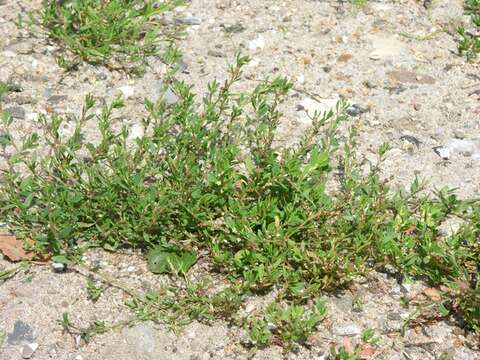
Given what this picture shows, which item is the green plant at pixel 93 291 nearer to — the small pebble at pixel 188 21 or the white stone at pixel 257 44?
the white stone at pixel 257 44

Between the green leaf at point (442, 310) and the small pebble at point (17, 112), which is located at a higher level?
the small pebble at point (17, 112)

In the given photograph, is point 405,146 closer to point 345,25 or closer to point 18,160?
point 345,25

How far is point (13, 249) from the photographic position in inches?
140

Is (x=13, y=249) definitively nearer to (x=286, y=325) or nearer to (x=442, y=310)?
(x=286, y=325)

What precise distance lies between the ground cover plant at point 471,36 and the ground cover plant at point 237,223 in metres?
1.46

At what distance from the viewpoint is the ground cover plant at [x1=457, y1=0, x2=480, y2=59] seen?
4.91 metres

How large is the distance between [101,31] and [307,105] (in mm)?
1389

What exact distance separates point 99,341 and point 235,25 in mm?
2683

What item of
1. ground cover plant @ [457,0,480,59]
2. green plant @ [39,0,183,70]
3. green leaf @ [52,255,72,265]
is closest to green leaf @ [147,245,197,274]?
green leaf @ [52,255,72,265]

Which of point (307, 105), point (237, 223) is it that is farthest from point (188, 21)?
point (237, 223)

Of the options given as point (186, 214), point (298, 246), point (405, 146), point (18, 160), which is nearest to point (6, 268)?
point (18, 160)

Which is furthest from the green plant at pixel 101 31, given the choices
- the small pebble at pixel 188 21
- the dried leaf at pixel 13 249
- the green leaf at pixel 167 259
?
the green leaf at pixel 167 259

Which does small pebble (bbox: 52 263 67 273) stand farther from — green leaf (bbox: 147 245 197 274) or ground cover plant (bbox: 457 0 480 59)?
ground cover plant (bbox: 457 0 480 59)

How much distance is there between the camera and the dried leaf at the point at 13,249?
353cm
